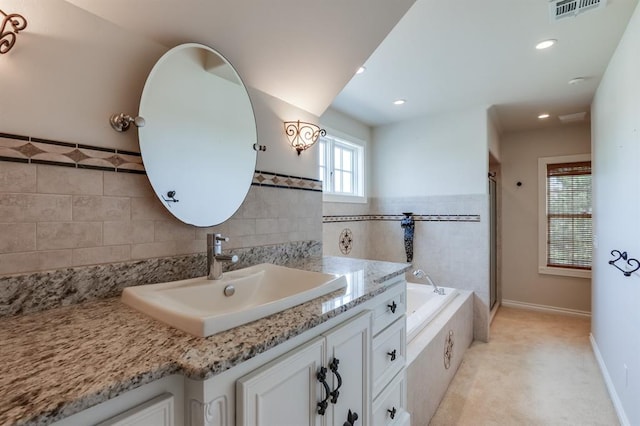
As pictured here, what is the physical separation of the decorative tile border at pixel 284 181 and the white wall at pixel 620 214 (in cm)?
178

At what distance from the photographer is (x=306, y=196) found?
6.06 ft

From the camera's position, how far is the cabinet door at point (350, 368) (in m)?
0.94

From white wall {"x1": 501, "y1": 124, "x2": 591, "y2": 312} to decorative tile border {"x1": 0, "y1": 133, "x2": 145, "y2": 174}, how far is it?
4.54m

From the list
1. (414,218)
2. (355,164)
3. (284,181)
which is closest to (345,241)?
(414,218)

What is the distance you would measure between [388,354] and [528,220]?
372 cm

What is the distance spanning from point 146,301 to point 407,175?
10.9ft

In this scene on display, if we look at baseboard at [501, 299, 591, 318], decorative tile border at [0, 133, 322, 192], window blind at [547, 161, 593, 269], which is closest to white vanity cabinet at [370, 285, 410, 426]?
decorative tile border at [0, 133, 322, 192]

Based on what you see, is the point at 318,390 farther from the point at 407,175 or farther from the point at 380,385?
the point at 407,175

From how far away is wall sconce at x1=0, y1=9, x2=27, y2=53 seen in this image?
778 mm

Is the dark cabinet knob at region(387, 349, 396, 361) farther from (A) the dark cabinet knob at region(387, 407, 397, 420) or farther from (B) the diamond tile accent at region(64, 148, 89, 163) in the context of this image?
(B) the diamond tile accent at region(64, 148, 89, 163)

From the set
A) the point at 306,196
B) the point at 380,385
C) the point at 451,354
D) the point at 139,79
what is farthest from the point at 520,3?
the point at 451,354

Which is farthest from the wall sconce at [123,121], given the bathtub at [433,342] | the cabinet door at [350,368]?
the bathtub at [433,342]

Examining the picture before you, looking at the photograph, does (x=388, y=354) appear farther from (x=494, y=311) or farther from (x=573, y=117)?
(x=573, y=117)

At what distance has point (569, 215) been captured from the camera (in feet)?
12.6
